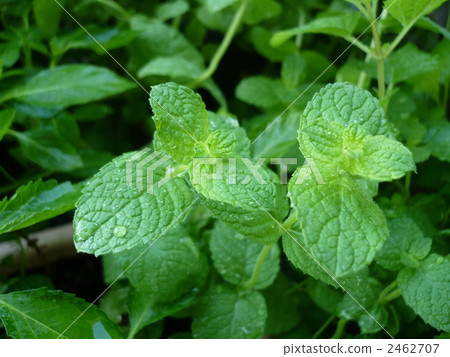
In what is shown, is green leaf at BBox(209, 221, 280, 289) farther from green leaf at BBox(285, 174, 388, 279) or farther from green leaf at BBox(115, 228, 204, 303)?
green leaf at BBox(285, 174, 388, 279)

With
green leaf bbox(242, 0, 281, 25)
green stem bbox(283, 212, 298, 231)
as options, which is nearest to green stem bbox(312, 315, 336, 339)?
green stem bbox(283, 212, 298, 231)

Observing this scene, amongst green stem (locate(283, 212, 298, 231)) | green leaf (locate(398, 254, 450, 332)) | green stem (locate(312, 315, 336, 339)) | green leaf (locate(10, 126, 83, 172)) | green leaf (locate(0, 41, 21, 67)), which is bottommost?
green stem (locate(312, 315, 336, 339))

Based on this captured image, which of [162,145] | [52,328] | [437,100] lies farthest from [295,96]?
[52,328]

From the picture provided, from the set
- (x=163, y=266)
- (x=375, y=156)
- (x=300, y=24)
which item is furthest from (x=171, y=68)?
(x=375, y=156)

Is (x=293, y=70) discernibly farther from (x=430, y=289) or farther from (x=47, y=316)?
(x=47, y=316)

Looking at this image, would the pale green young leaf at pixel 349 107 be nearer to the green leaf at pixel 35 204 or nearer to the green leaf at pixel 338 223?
the green leaf at pixel 338 223
